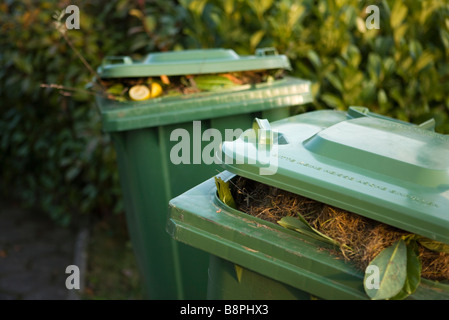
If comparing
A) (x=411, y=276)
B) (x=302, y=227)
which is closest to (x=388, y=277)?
(x=411, y=276)

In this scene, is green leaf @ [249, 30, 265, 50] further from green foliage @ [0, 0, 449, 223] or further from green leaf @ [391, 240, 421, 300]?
green leaf @ [391, 240, 421, 300]

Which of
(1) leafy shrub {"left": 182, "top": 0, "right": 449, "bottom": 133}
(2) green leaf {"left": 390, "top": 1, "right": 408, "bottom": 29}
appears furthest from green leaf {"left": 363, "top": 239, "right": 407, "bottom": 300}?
(2) green leaf {"left": 390, "top": 1, "right": 408, "bottom": 29}

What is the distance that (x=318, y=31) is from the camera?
302 centimetres

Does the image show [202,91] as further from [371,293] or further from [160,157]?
[371,293]

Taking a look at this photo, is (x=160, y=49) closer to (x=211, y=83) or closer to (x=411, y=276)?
(x=211, y=83)

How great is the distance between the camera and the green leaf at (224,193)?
1.49 meters

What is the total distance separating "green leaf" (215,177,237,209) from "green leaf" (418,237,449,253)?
58 cm

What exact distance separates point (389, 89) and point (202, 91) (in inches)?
55.8

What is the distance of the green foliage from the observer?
9.52ft

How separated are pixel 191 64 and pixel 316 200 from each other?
110 centimetres

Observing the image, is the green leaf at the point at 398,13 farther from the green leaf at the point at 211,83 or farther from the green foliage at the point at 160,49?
the green leaf at the point at 211,83

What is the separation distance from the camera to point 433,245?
1239mm

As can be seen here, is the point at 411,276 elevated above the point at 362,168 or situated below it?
below

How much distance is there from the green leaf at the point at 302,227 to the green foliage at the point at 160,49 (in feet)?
5.62
